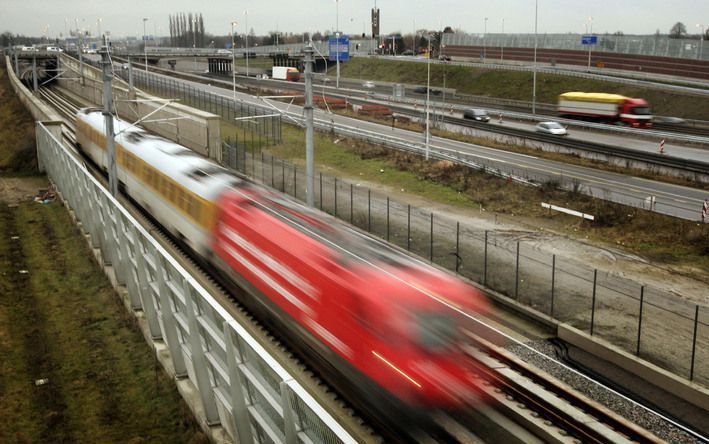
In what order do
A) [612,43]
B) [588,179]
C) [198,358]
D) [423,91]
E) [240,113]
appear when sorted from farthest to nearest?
1. [612,43]
2. [423,91]
3. [240,113]
4. [588,179]
5. [198,358]

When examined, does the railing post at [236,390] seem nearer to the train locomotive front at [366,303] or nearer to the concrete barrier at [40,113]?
the train locomotive front at [366,303]

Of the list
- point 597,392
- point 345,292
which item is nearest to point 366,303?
point 345,292

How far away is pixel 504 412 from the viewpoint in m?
14.6

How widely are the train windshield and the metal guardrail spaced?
10.9 ft

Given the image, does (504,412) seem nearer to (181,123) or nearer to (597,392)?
(597,392)

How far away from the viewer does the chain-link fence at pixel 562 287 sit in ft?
59.3

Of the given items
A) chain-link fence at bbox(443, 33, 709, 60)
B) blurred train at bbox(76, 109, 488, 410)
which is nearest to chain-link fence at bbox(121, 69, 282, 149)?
blurred train at bbox(76, 109, 488, 410)

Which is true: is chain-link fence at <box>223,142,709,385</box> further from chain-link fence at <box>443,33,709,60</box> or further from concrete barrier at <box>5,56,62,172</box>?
chain-link fence at <box>443,33,709,60</box>

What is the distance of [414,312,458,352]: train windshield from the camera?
11539 mm

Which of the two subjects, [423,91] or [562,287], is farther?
[423,91]

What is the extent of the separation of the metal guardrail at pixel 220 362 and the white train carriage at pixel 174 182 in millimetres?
4185

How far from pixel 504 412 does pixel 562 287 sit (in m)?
8.57

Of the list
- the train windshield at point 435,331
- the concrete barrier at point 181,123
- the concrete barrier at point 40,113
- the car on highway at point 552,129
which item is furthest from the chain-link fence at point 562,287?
the car on highway at point 552,129

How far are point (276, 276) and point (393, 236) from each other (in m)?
12.7
